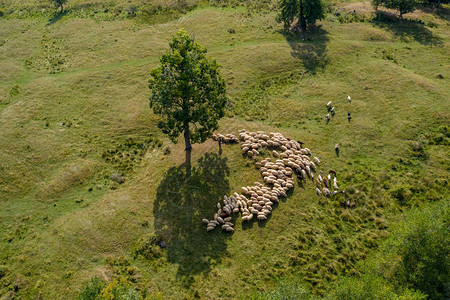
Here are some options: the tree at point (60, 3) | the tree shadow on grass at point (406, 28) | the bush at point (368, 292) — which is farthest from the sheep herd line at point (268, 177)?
the tree at point (60, 3)

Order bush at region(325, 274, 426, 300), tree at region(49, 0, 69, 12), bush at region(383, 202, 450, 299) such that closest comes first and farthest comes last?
bush at region(325, 274, 426, 300) < bush at region(383, 202, 450, 299) < tree at region(49, 0, 69, 12)

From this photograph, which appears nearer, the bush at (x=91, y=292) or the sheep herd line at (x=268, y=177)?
the bush at (x=91, y=292)

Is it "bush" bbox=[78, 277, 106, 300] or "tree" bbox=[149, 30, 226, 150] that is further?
"tree" bbox=[149, 30, 226, 150]

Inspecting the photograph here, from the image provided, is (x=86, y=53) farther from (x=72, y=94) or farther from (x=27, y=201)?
(x=27, y=201)

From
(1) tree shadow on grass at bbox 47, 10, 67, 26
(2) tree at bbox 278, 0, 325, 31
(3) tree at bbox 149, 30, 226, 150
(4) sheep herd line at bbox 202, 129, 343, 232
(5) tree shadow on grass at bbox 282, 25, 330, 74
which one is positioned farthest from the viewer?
(1) tree shadow on grass at bbox 47, 10, 67, 26

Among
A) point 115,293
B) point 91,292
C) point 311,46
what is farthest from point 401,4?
point 91,292

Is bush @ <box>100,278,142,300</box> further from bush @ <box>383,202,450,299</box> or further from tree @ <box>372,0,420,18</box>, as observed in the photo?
tree @ <box>372,0,420,18</box>

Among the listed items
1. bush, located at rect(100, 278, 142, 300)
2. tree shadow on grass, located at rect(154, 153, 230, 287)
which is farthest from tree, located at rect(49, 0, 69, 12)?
bush, located at rect(100, 278, 142, 300)

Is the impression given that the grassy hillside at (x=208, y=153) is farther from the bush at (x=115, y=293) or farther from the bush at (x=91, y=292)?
the bush at (x=91, y=292)
